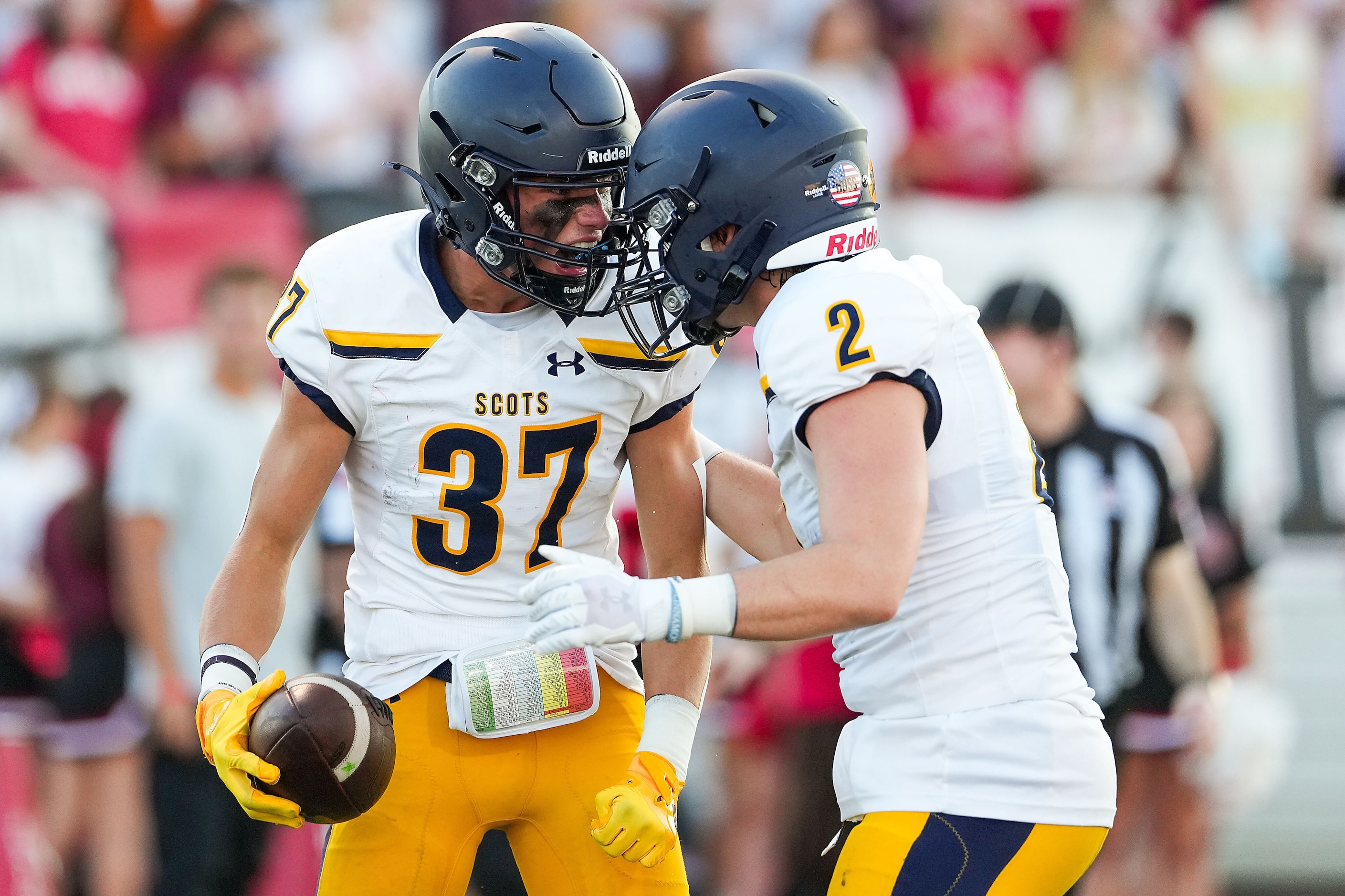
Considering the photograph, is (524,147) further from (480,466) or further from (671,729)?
(671,729)

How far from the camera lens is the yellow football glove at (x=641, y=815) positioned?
2.75 meters

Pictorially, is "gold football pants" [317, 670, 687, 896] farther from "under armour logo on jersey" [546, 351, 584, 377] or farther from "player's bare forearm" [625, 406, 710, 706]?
"under armour logo on jersey" [546, 351, 584, 377]

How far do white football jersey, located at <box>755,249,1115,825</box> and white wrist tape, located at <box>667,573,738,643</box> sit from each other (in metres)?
0.26

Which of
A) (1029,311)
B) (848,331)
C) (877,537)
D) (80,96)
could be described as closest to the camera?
(877,537)

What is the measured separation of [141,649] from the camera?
567 cm

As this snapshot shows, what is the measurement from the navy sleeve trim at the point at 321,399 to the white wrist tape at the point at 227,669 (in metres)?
0.46

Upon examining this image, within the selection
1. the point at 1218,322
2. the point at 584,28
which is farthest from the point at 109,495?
the point at 1218,322

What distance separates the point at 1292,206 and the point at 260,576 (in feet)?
20.4

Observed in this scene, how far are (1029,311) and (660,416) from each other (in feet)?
7.13

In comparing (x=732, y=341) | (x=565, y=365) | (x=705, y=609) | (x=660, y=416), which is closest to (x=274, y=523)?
(x=565, y=365)

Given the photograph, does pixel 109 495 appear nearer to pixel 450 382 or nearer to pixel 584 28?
pixel 584 28

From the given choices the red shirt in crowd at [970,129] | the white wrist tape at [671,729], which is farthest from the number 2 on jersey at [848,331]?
the red shirt in crowd at [970,129]

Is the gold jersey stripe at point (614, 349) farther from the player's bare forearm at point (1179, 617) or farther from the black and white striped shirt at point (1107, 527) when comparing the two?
the player's bare forearm at point (1179, 617)

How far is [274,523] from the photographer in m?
2.92
